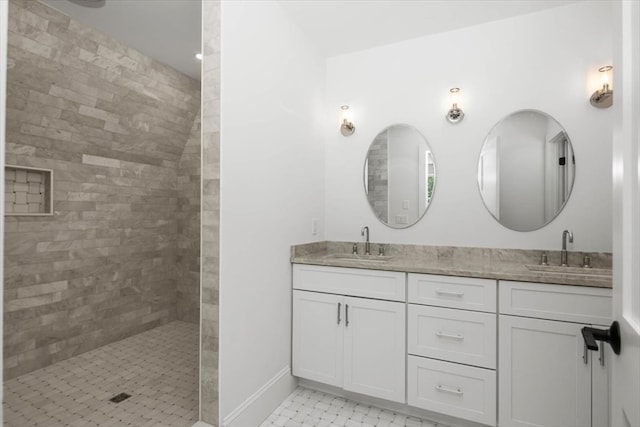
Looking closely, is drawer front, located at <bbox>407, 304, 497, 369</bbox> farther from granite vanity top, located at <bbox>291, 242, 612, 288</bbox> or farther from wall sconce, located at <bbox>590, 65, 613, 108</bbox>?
wall sconce, located at <bbox>590, 65, 613, 108</bbox>

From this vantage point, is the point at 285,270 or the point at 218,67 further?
the point at 285,270

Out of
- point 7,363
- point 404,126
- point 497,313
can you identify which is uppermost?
point 404,126

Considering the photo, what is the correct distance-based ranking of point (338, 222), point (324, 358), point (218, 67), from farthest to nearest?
point (338, 222) < point (324, 358) < point (218, 67)

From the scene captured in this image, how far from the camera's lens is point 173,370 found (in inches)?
105

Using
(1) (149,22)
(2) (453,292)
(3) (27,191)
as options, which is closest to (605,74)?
(2) (453,292)

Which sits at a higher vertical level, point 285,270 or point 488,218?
point 488,218

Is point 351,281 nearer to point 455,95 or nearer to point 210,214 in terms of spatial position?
point 210,214

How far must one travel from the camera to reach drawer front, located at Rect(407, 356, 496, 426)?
1856 mm

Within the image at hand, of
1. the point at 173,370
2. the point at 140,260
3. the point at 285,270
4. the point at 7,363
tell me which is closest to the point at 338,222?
the point at 285,270

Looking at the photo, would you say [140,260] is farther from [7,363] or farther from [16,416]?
[16,416]

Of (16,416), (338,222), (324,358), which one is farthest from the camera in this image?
(338,222)

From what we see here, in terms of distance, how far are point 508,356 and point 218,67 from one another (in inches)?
87.2

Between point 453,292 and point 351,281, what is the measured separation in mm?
638

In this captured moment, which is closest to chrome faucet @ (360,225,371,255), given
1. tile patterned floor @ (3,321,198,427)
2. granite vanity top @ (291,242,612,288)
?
granite vanity top @ (291,242,612,288)
